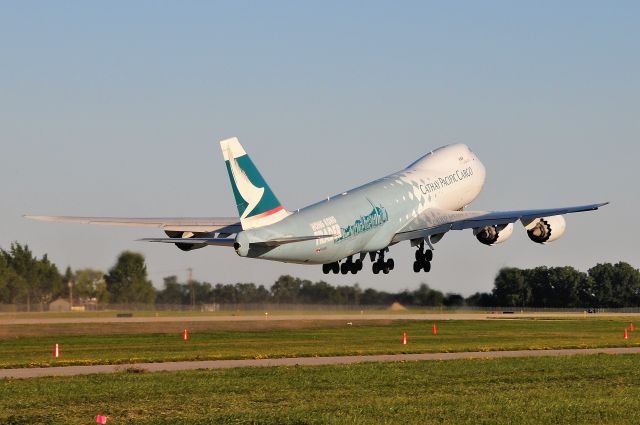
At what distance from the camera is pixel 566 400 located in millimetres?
38281

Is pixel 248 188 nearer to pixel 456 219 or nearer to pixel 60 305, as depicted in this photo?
pixel 456 219

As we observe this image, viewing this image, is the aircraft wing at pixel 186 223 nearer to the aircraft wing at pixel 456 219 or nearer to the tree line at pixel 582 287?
the aircraft wing at pixel 456 219

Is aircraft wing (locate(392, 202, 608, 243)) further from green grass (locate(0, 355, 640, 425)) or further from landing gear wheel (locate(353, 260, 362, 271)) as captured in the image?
green grass (locate(0, 355, 640, 425))

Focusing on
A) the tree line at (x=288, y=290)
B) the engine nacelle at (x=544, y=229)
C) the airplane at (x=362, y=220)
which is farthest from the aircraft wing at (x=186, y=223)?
the tree line at (x=288, y=290)

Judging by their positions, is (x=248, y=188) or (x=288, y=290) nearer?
(x=248, y=188)

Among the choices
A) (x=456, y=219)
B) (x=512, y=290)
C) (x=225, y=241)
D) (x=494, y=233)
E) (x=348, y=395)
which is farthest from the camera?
(x=512, y=290)

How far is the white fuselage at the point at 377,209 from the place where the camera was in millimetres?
52469

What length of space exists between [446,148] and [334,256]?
17.8m

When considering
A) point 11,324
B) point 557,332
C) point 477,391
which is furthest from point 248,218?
point 11,324

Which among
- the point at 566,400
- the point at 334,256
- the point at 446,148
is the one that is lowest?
the point at 566,400

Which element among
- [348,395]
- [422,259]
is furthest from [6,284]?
[348,395]

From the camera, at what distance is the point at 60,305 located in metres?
140

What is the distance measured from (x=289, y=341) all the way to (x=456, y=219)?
675 inches

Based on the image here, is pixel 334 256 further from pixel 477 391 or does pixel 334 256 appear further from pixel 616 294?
pixel 616 294
